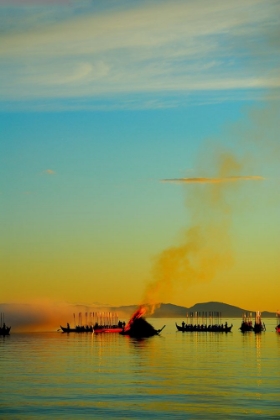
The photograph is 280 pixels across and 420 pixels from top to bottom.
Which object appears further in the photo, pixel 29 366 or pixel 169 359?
pixel 169 359

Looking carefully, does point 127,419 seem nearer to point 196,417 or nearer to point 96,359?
point 196,417

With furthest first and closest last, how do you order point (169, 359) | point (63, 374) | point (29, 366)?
1. point (169, 359)
2. point (29, 366)
3. point (63, 374)

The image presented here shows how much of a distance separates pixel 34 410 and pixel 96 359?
5151 centimetres

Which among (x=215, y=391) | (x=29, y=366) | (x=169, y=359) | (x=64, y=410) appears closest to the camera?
(x=64, y=410)

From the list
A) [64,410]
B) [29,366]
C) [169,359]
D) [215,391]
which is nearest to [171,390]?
[215,391]

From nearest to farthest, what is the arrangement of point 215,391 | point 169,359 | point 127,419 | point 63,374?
point 127,419
point 215,391
point 63,374
point 169,359

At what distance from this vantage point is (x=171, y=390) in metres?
62.2

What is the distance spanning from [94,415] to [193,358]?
54.5 meters

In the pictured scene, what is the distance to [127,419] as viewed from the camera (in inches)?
1884

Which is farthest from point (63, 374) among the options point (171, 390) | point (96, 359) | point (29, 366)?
point (96, 359)

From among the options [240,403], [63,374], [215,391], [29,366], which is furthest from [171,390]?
[29,366]

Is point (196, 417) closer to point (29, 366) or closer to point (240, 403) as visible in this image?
point (240, 403)

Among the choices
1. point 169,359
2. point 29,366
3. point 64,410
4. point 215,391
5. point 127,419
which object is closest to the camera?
point 127,419

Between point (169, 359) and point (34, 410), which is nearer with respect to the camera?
point (34, 410)
